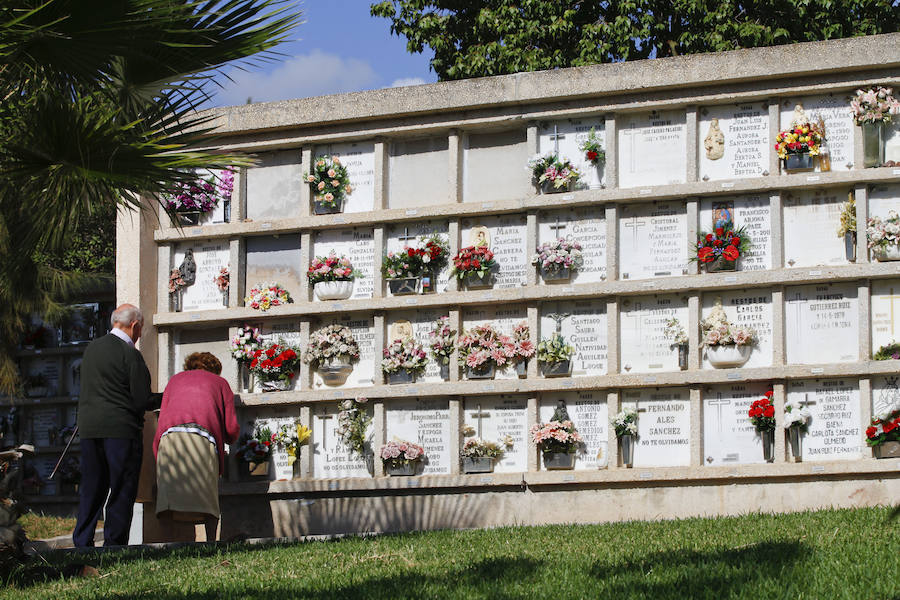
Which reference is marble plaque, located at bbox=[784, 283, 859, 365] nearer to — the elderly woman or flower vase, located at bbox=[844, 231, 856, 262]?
flower vase, located at bbox=[844, 231, 856, 262]

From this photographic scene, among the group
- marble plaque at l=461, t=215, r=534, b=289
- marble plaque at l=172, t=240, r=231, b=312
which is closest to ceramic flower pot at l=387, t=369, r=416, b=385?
marble plaque at l=461, t=215, r=534, b=289

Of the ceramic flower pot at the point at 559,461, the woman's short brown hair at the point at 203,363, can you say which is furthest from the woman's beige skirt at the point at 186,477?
the ceramic flower pot at the point at 559,461

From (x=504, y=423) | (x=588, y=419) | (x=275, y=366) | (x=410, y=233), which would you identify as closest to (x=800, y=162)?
(x=588, y=419)

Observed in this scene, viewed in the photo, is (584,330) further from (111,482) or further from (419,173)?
(111,482)

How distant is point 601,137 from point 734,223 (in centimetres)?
127

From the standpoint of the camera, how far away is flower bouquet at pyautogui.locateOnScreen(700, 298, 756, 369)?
8.63 metres

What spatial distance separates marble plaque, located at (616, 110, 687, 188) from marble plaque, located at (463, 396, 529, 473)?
1.96 m

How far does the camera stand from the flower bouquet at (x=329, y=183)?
32.3 ft

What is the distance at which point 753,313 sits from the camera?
28.9 ft

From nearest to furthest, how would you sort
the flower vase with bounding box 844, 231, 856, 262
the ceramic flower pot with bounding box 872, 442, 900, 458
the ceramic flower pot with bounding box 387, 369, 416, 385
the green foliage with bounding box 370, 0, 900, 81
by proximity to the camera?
the ceramic flower pot with bounding box 872, 442, 900, 458 → the flower vase with bounding box 844, 231, 856, 262 → the ceramic flower pot with bounding box 387, 369, 416, 385 → the green foliage with bounding box 370, 0, 900, 81

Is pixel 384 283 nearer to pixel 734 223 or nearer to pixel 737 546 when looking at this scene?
pixel 734 223

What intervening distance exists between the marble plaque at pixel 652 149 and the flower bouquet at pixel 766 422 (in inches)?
72.8

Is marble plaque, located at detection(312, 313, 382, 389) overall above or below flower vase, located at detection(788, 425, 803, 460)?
above

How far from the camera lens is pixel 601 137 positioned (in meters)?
9.33
